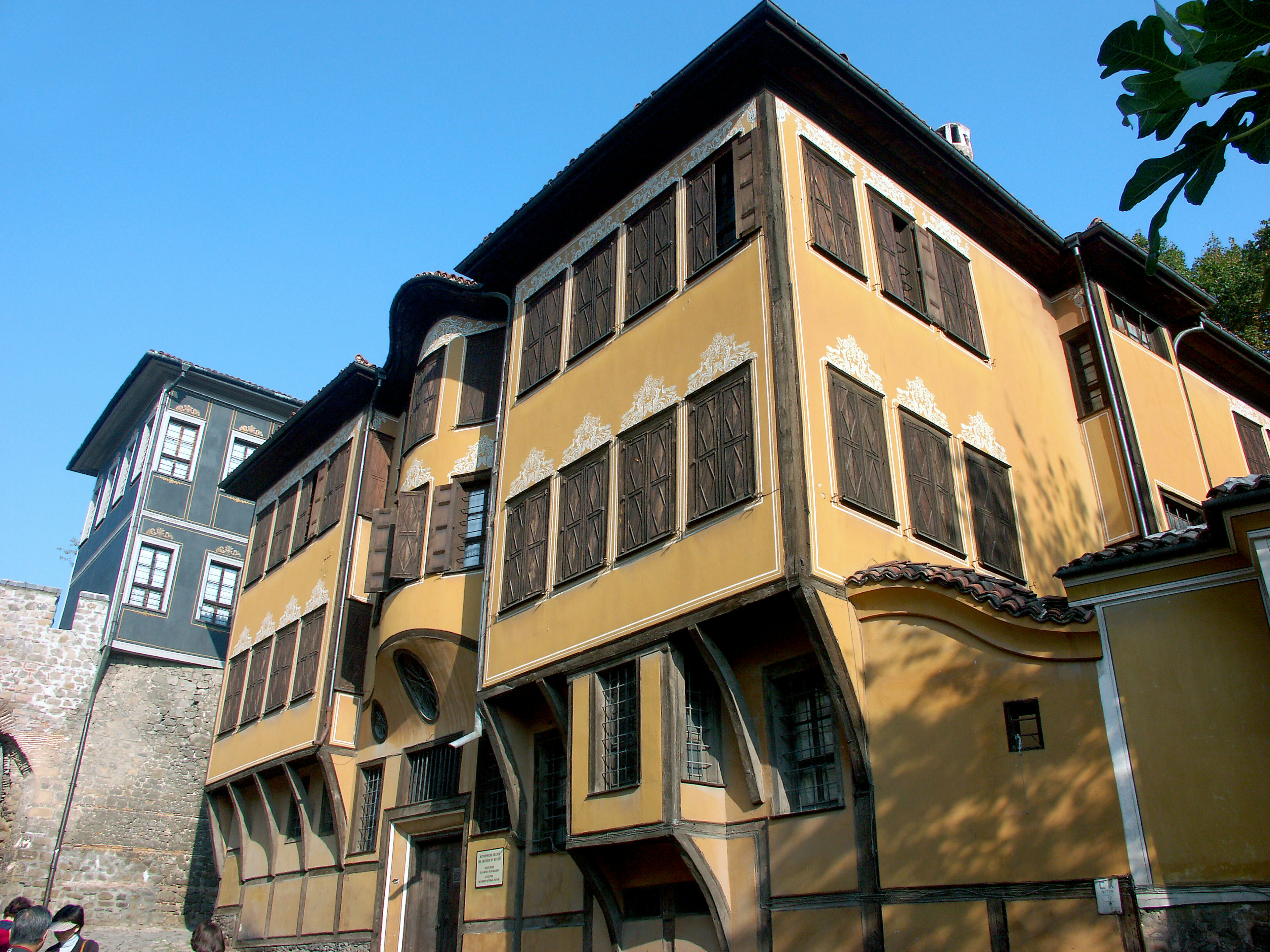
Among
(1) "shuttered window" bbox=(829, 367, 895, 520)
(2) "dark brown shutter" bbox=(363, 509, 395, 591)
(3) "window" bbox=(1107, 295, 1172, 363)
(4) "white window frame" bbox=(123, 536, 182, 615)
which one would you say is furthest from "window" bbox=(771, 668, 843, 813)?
(4) "white window frame" bbox=(123, 536, 182, 615)

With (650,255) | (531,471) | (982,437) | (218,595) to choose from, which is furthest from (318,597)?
(982,437)

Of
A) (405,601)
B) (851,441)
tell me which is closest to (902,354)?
(851,441)

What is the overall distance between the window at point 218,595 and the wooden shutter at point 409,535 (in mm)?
12099

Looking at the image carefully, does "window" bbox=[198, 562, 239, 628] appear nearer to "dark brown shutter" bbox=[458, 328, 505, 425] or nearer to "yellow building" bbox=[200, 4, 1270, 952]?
"yellow building" bbox=[200, 4, 1270, 952]

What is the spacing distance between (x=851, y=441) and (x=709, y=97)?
470 cm

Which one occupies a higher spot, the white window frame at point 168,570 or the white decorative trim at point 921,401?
the white window frame at point 168,570

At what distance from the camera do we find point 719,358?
35.9 ft

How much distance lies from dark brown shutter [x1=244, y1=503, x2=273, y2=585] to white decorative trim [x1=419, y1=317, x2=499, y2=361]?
670cm

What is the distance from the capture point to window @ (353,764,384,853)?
615 inches

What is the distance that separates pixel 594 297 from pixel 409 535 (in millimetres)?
4456

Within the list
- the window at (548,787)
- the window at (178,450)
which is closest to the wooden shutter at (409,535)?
the window at (548,787)

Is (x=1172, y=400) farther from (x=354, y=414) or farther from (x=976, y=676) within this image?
(x=354, y=414)

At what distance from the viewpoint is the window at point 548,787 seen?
1229cm

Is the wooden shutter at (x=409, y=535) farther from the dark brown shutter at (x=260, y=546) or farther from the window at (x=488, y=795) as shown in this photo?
the dark brown shutter at (x=260, y=546)
